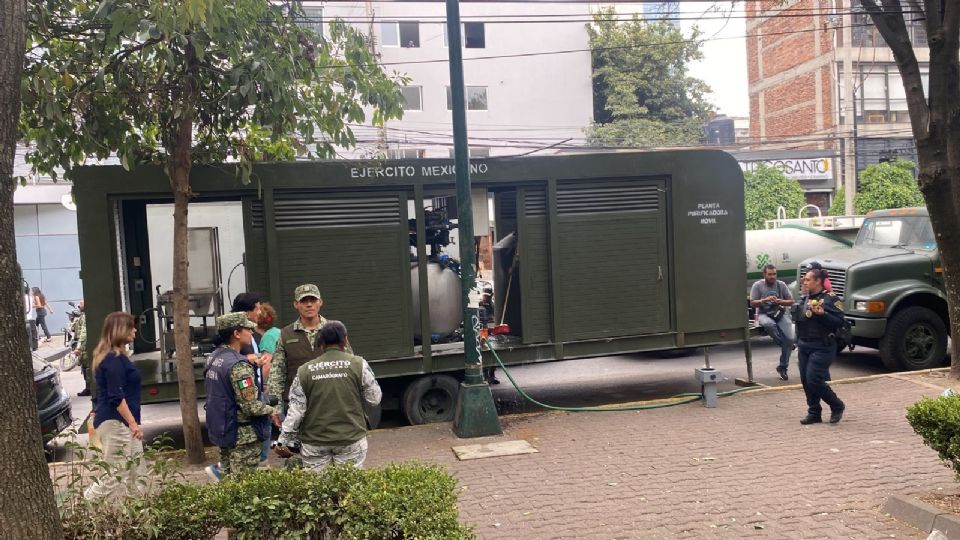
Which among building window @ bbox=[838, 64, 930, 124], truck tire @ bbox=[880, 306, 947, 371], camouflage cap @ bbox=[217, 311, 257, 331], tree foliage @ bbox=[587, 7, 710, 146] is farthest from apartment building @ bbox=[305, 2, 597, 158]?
camouflage cap @ bbox=[217, 311, 257, 331]

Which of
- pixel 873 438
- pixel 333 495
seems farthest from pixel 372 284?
pixel 873 438

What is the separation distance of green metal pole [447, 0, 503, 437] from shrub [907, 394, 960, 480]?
13.5ft

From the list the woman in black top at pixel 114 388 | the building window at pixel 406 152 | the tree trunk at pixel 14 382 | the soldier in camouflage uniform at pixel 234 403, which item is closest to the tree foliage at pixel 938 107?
the soldier in camouflage uniform at pixel 234 403

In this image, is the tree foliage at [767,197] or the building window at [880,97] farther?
the building window at [880,97]

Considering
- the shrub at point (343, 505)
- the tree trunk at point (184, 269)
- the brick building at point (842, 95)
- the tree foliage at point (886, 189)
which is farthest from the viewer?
the brick building at point (842, 95)

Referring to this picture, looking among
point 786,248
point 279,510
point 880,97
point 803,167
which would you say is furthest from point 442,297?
point 880,97

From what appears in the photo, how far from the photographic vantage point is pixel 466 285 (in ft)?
27.5

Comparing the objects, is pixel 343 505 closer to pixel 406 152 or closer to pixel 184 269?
pixel 184 269

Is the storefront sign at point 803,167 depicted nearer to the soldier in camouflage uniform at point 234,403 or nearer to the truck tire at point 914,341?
the truck tire at point 914,341

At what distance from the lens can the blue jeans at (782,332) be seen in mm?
11203

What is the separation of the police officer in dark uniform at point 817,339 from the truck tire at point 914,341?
390cm

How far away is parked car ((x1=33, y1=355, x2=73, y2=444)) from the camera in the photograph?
Result: 816cm

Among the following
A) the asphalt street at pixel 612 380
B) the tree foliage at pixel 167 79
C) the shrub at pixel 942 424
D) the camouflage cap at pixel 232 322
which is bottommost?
the asphalt street at pixel 612 380

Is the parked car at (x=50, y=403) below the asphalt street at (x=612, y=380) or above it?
above
